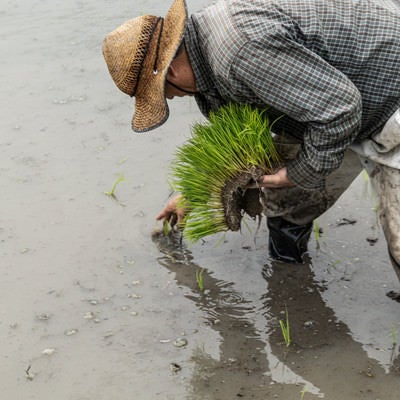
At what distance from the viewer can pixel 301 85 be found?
293cm

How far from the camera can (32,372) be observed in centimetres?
342

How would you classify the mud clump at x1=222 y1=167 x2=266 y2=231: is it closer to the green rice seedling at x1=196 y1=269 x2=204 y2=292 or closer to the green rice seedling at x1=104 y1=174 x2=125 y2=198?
the green rice seedling at x1=196 y1=269 x2=204 y2=292

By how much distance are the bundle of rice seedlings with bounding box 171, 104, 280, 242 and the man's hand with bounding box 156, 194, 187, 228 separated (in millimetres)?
118

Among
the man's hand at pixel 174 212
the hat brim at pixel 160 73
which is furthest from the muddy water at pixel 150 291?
the hat brim at pixel 160 73

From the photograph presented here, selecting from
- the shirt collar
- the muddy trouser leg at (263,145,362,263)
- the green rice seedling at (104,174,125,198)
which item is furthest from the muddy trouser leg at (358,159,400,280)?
the green rice seedling at (104,174,125,198)

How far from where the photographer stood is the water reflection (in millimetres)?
3252

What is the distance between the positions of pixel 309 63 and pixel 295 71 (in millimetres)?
60

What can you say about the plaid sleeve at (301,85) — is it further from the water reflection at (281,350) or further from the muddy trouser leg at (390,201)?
the water reflection at (281,350)

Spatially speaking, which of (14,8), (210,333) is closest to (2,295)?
(210,333)

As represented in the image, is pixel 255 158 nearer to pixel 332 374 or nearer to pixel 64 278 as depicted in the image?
pixel 332 374

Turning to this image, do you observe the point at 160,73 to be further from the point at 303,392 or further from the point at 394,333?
the point at 394,333

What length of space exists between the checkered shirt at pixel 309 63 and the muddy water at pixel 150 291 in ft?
2.54

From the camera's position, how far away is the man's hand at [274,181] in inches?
132

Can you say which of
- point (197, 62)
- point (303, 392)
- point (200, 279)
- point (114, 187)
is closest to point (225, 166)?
point (197, 62)
